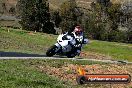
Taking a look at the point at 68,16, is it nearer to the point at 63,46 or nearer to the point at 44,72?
the point at 63,46

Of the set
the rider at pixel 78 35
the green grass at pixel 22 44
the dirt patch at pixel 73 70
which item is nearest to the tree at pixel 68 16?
the green grass at pixel 22 44

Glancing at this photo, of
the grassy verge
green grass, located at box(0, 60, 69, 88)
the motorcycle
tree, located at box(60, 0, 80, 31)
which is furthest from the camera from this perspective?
tree, located at box(60, 0, 80, 31)

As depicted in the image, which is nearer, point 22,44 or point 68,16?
point 22,44

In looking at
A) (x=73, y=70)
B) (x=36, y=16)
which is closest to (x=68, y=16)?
(x=36, y=16)

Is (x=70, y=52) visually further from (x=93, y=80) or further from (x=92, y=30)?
(x=92, y=30)

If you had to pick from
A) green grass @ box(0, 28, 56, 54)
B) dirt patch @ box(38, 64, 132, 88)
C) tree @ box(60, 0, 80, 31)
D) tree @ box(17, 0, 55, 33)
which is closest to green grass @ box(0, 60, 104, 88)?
dirt patch @ box(38, 64, 132, 88)

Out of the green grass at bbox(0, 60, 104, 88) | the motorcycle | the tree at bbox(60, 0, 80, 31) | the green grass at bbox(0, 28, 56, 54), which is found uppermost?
the green grass at bbox(0, 60, 104, 88)

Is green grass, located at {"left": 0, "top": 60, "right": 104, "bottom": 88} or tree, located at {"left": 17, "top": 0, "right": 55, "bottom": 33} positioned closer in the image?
green grass, located at {"left": 0, "top": 60, "right": 104, "bottom": 88}

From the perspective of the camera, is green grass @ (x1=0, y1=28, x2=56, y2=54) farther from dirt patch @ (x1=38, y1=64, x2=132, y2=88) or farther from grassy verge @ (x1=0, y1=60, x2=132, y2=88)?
dirt patch @ (x1=38, y1=64, x2=132, y2=88)

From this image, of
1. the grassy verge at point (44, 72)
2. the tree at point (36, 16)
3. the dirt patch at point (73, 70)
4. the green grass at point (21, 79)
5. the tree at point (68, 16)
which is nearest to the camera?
the green grass at point (21, 79)

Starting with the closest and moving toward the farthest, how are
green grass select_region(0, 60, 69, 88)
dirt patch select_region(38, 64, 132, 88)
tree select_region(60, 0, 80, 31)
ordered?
green grass select_region(0, 60, 69, 88) → dirt patch select_region(38, 64, 132, 88) → tree select_region(60, 0, 80, 31)

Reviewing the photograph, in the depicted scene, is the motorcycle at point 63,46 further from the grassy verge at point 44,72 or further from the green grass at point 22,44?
the green grass at point 22,44

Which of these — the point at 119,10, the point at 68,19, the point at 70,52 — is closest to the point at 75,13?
the point at 68,19

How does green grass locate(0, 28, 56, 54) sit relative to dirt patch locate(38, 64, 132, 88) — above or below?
below
